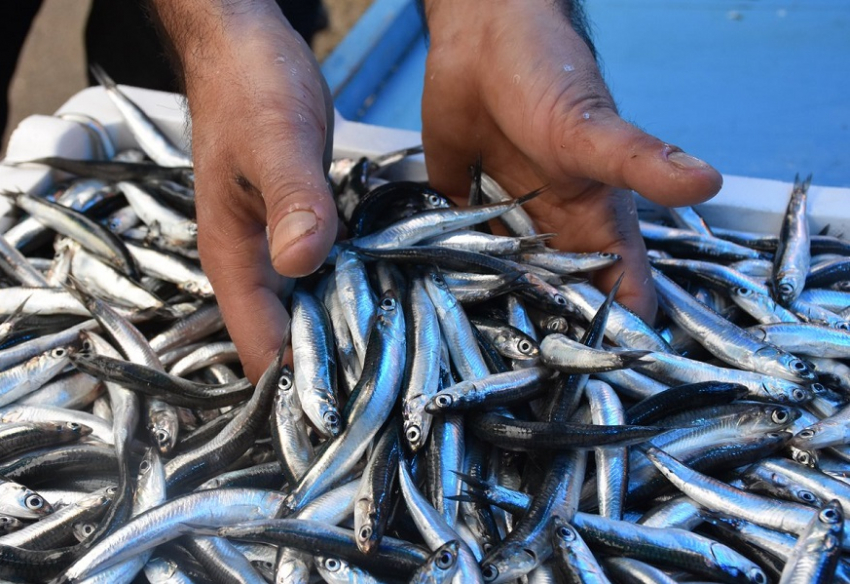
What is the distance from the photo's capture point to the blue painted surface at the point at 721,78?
11.2ft

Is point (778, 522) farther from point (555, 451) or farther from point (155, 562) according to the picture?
point (155, 562)

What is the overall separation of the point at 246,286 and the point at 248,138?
431 millimetres

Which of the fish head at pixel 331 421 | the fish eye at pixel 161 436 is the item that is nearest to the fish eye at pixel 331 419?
the fish head at pixel 331 421

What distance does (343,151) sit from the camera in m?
2.83

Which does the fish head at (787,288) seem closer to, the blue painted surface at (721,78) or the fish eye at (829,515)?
the fish eye at (829,515)

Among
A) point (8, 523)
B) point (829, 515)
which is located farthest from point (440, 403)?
point (8, 523)

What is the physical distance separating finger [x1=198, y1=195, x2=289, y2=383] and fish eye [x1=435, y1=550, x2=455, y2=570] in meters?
0.74

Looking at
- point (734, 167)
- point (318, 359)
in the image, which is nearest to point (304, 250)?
point (318, 359)

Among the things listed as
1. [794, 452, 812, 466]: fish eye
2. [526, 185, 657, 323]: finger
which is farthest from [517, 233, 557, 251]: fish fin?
[794, 452, 812, 466]: fish eye

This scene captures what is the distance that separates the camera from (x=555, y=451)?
1.58 m

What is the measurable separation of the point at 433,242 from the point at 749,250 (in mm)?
1152

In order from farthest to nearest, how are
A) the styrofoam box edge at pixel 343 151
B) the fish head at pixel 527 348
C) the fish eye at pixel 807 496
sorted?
the styrofoam box edge at pixel 343 151, the fish head at pixel 527 348, the fish eye at pixel 807 496

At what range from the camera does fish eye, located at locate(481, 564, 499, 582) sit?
4.50 feet

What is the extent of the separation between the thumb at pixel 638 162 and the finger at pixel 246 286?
35.7 inches
